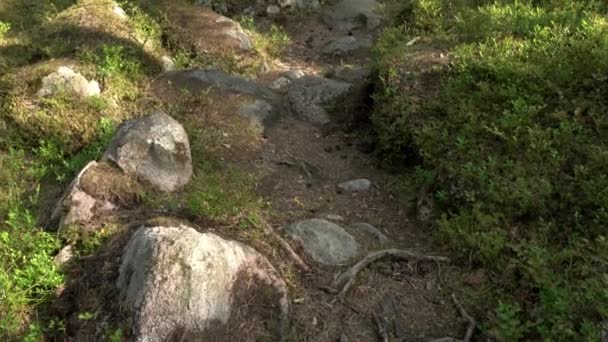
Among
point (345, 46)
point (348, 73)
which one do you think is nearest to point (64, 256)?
→ point (348, 73)

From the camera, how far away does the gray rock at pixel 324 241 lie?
521 centimetres

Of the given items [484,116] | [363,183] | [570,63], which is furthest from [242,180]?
[570,63]

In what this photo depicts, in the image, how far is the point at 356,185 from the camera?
667cm

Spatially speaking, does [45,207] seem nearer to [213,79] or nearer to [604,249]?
[213,79]

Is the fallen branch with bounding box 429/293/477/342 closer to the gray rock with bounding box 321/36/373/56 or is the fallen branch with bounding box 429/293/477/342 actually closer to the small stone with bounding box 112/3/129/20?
the gray rock with bounding box 321/36/373/56

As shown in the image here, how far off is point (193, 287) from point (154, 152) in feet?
7.82

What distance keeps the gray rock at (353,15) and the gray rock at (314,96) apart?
14.1 feet

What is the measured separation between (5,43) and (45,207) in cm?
510

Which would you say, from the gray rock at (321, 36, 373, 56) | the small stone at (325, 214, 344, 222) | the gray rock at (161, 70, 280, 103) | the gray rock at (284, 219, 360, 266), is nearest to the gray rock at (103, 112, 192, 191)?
the gray rock at (284, 219, 360, 266)

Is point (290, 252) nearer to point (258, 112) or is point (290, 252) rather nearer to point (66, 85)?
point (258, 112)

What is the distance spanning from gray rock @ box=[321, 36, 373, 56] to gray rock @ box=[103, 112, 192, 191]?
6270mm

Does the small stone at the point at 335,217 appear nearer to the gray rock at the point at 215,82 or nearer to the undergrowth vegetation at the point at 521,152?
the undergrowth vegetation at the point at 521,152

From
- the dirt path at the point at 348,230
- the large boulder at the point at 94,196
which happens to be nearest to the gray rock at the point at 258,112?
the dirt path at the point at 348,230

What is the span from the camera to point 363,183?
264 inches
